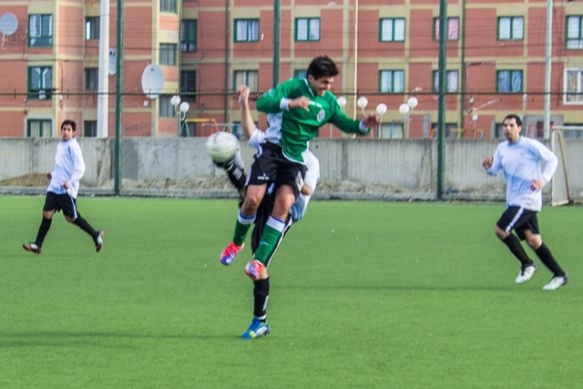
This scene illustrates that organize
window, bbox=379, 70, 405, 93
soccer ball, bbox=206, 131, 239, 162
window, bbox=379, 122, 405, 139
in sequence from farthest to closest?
window, bbox=379, 70, 405, 93 → window, bbox=379, 122, 405, 139 → soccer ball, bbox=206, 131, 239, 162

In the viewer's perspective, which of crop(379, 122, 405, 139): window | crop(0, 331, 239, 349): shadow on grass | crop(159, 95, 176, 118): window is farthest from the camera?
crop(159, 95, 176, 118): window

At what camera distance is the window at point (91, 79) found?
67.8 meters

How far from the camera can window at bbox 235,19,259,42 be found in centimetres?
6675

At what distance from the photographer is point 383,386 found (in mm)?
8008

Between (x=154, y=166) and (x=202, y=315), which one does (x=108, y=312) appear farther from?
(x=154, y=166)

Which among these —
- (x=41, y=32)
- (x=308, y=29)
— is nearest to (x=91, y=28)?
(x=41, y=32)

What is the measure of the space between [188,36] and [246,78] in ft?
16.5

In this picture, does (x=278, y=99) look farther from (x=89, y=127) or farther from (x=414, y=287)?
(x=89, y=127)

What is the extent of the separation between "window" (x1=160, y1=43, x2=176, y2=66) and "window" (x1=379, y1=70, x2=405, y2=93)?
1089 centimetres

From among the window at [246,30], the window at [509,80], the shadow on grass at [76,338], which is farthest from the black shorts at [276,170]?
the window at [246,30]

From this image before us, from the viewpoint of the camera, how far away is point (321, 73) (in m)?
10.1

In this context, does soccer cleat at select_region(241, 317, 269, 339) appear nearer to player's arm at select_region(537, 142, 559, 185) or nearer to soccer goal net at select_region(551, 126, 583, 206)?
player's arm at select_region(537, 142, 559, 185)

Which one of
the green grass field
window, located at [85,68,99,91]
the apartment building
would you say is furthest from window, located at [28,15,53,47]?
the green grass field

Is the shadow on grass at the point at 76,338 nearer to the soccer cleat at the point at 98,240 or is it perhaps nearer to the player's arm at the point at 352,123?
the player's arm at the point at 352,123
